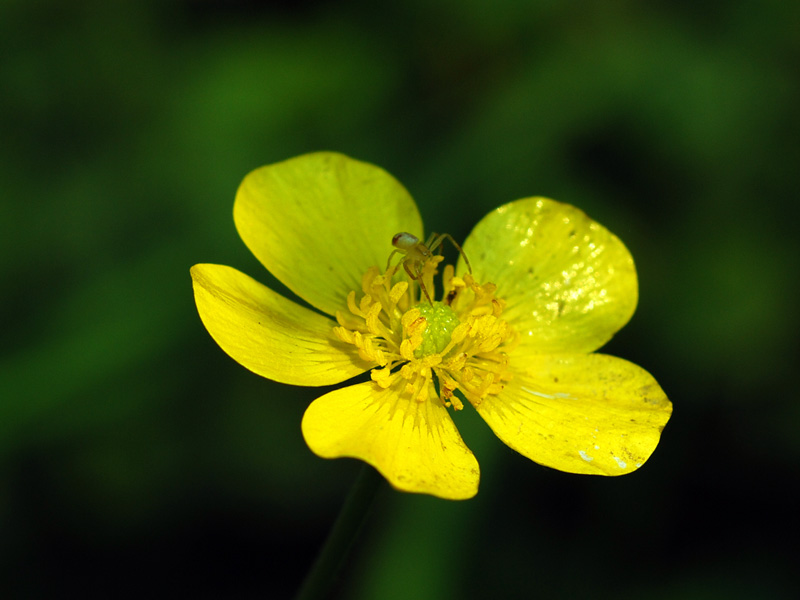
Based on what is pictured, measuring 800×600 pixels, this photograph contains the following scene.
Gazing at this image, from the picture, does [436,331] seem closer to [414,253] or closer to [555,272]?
[414,253]

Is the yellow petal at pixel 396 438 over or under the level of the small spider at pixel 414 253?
under

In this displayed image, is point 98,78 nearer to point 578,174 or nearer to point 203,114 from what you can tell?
point 203,114

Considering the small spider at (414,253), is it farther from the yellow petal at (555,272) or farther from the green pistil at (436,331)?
the yellow petal at (555,272)

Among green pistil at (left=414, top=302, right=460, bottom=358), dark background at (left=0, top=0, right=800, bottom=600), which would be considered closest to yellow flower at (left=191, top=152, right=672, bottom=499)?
green pistil at (left=414, top=302, right=460, bottom=358)

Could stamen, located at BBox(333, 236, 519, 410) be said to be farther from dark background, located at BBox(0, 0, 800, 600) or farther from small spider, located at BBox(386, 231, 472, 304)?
dark background, located at BBox(0, 0, 800, 600)

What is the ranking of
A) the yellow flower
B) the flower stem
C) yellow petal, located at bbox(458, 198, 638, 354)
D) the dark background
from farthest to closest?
the dark background
yellow petal, located at bbox(458, 198, 638, 354)
the yellow flower
the flower stem

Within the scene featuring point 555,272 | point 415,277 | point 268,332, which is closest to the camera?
point 268,332

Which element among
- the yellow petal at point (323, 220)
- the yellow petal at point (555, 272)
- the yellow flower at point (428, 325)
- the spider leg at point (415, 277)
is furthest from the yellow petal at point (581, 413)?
the yellow petal at point (323, 220)

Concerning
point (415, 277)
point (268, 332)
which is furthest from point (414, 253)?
point (268, 332)
